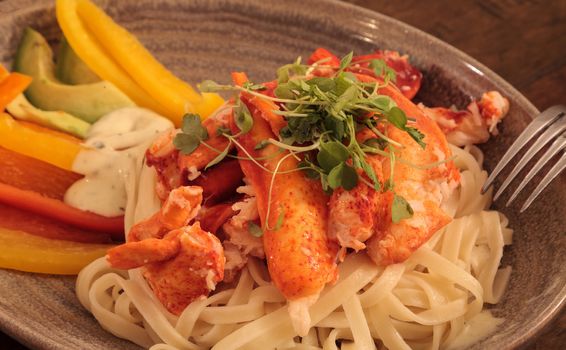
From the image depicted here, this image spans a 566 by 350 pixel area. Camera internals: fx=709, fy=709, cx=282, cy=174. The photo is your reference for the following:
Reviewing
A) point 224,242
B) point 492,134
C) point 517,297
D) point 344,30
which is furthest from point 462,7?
point 224,242

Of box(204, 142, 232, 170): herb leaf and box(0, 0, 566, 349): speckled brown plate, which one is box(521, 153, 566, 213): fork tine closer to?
box(0, 0, 566, 349): speckled brown plate

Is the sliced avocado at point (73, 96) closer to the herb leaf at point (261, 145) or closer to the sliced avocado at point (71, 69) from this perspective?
the sliced avocado at point (71, 69)

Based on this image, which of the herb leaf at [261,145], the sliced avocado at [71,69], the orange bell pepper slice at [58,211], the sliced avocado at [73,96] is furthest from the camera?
the sliced avocado at [71,69]

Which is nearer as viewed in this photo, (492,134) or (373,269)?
(373,269)

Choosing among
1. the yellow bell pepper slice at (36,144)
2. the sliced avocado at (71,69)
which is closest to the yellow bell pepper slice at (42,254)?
the yellow bell pepper slice at (36,144)

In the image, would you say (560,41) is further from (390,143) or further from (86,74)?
(86,74)

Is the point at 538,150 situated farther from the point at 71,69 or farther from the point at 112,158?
the point at 71,69
